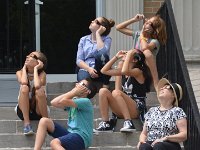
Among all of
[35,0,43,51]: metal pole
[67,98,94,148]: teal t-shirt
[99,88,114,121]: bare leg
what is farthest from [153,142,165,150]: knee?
[35,0,43,51]: metal pole

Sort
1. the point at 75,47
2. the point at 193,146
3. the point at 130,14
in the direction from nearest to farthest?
the point at 193,146 < the point at 130,14 < the point at 75,47

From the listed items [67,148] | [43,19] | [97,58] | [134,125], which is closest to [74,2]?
[43,19]

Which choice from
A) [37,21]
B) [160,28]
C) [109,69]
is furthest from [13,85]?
[160,28]

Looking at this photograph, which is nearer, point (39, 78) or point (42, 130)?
point (42, 130)

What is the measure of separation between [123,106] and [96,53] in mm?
1070

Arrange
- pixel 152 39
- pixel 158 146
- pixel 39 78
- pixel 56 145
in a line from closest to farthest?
pixel 158 146, pixel 56 145, pixel 39 78, pixel 152 39

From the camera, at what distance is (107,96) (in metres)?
8.30

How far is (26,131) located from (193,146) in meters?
1.97

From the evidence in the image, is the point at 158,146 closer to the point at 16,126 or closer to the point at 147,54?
the point at 147,54

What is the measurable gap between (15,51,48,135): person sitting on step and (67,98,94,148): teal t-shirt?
2.15 feet

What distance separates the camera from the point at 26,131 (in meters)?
8.12

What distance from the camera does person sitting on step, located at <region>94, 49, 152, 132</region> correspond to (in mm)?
8266

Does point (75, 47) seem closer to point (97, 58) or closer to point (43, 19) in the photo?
point (43, 19)

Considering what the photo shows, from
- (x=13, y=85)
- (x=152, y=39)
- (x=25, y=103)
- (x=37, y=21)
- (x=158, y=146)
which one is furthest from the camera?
(x=37, y=21)
